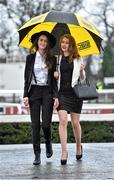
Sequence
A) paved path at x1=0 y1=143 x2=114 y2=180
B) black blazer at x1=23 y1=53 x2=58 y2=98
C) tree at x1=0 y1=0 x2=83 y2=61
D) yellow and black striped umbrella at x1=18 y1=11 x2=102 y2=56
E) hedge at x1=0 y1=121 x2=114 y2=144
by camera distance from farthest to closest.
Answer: tree at x1=0 y1=0 x2=83 y2=61
hedge at x1=0 y1=121 x2=114 y2=144
yellow and black striped umbrella at x1=18 y1=11 x2=102 y2=56
black blazer at x1=23 y1=53 x2=58 y2=98
paved path at x1=0 y1=143 x2=114 y2=180

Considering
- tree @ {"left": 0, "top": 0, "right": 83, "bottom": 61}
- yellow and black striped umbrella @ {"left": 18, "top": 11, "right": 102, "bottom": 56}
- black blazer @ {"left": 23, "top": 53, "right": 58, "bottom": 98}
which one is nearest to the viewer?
black blazer @ {"left": 23, "top": 53, "right": 58, "bottom": 98}

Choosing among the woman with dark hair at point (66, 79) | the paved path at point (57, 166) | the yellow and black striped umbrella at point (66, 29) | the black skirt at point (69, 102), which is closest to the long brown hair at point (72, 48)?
the woman with dark hair at point (66, 79)

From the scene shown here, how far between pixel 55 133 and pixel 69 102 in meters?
4.48

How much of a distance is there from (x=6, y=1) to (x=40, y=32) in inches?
1348

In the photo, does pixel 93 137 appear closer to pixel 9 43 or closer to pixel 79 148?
pixel 79 148

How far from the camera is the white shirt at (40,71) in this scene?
7.63 m

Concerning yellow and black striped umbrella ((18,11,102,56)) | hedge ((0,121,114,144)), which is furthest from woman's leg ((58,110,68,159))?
hedge ((0,121,114,144))

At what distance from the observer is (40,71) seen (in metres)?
7.67

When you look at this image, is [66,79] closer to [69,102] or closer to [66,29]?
[69,102]

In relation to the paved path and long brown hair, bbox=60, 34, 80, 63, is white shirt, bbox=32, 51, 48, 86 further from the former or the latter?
the paved path

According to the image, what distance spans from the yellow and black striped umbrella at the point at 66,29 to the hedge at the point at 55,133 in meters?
3.81

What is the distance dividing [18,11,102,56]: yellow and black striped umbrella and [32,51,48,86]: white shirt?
51cm

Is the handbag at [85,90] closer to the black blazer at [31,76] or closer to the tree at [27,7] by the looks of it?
the black blazer at [31,76]

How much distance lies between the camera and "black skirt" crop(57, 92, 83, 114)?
766cm
